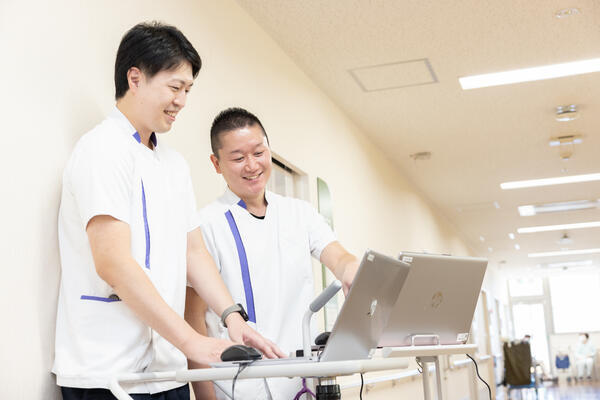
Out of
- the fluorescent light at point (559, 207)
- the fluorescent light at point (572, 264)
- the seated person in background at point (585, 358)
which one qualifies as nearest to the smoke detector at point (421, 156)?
the fluorescent light at point (559, 207)

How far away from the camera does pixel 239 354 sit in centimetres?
152

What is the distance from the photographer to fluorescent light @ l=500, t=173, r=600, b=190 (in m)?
8.30

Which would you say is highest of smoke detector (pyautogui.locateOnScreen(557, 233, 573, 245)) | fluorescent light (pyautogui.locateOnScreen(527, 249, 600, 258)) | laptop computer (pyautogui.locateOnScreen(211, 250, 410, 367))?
smoke detector (pyautogui.locateOnScreen(557, 233, 573, 245))

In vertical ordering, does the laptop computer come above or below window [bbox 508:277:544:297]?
below

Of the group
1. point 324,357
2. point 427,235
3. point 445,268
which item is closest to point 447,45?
point 445,268

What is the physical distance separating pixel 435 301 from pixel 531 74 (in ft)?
10.1

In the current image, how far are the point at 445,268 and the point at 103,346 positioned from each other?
1399 millimetres

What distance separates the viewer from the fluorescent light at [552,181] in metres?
8.30

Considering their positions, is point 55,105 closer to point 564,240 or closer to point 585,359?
point 564,240

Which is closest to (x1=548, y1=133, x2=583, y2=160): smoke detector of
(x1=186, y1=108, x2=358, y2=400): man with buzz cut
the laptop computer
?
(x1=186, y1=108, x2=358, y2=400): man with buzz cut

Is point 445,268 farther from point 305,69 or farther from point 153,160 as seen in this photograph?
point 305,69

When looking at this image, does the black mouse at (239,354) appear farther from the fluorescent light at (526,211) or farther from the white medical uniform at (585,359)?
the white medical uniform at (585,359)

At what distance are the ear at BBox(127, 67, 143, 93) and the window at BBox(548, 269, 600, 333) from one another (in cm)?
1946

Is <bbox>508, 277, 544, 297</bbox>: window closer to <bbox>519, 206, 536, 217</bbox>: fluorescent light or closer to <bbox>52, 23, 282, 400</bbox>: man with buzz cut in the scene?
<bbox>519, 206, 536, 217</bbox>: fluorescent light
